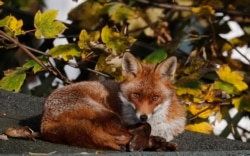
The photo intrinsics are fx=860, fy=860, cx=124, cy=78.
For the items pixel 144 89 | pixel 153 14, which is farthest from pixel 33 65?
pixel 153 14

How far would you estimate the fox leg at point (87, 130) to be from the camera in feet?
11.3

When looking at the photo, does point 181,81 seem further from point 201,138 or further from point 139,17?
point 139,17

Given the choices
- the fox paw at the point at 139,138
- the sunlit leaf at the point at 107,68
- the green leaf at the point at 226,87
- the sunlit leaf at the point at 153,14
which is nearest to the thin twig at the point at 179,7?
the sunlit leaf at the point at 153,14

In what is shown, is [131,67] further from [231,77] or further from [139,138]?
[231,77]

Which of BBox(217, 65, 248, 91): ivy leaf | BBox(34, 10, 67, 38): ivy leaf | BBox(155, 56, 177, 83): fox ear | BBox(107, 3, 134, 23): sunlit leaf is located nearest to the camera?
BBox(155, 56, 177, 83): fox ear

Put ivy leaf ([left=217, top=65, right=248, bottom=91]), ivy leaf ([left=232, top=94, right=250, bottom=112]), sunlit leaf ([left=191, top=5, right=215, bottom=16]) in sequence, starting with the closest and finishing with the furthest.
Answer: ivy leaf ([left=217, top=65, right=248, bottom=91]) < ivy leaf ([left=232, top=94, right=250, bottom=112]) < sunlit leaf ([left=191, top=5, right=215, bottom=16])

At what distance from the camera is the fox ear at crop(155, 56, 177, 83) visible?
12.5ft

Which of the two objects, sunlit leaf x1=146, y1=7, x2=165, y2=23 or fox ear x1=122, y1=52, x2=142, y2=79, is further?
sunlit leaf x1=146, y1=7, x2=165, y2=23

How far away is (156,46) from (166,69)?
197 cm

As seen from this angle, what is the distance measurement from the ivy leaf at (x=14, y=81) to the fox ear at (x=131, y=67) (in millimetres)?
837

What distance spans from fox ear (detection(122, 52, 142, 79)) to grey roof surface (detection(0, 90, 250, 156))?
14.6 inches

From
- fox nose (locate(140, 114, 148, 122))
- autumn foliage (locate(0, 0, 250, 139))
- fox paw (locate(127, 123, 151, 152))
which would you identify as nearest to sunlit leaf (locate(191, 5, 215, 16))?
autumn foliage (locate(0, 0, 250, 139))

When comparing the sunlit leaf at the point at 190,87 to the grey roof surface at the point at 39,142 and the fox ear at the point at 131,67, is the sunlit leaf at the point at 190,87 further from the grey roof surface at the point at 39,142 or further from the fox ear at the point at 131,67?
the fox ear at the point at 131,67

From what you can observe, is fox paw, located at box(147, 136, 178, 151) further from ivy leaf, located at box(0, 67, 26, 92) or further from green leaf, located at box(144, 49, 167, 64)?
ivy leaf, located at box(0, 67, 26, 92)
